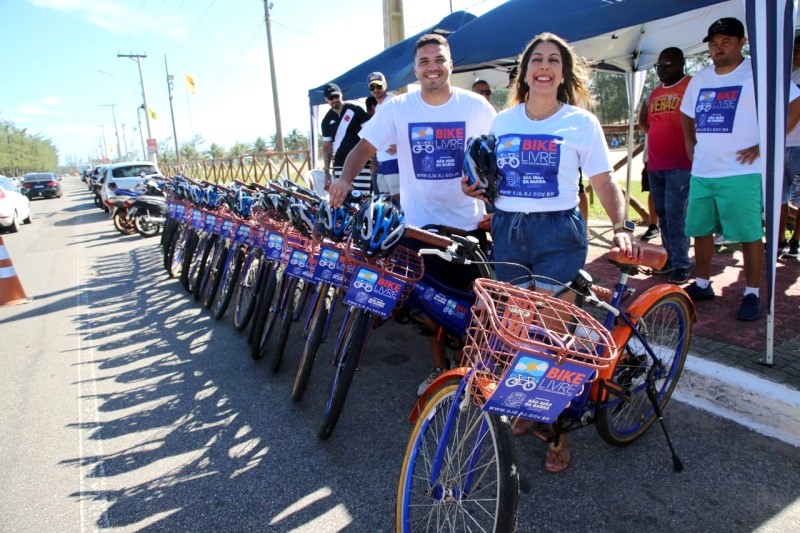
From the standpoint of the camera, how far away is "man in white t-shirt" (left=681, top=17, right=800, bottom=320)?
11.6 feet

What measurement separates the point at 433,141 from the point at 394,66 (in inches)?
182

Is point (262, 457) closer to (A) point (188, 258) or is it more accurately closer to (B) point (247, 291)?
(B) point (247, 291)

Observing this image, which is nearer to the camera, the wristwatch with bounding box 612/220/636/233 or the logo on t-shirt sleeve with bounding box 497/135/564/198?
the wristwatch with bounding box 612/220/636/233

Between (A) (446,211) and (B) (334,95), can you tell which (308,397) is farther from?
(B) (334,95)

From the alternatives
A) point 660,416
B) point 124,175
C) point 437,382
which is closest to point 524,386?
point 437,382

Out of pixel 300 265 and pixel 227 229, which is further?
pixel 227 229

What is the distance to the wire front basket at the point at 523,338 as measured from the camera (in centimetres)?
152

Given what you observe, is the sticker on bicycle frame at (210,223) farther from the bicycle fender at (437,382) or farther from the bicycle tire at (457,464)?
the bicycle tire at (457,464)

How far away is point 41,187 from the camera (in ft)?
104

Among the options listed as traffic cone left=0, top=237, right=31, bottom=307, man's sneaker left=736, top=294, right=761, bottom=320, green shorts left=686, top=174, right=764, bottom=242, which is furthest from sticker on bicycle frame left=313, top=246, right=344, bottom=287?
traffic cone left=0, top=237, right=31, bottom=307

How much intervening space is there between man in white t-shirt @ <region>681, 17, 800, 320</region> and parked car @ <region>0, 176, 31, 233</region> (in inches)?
670

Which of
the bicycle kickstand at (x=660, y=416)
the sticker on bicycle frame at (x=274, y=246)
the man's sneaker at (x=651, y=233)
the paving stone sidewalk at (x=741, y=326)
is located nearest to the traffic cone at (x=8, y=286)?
the sticker on bicycle frame at (x=274, y=246)

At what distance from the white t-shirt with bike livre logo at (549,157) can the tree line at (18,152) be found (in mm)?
90068

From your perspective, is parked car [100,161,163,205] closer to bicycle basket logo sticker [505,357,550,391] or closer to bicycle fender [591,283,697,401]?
bicycle fender [591,283,697,401]
